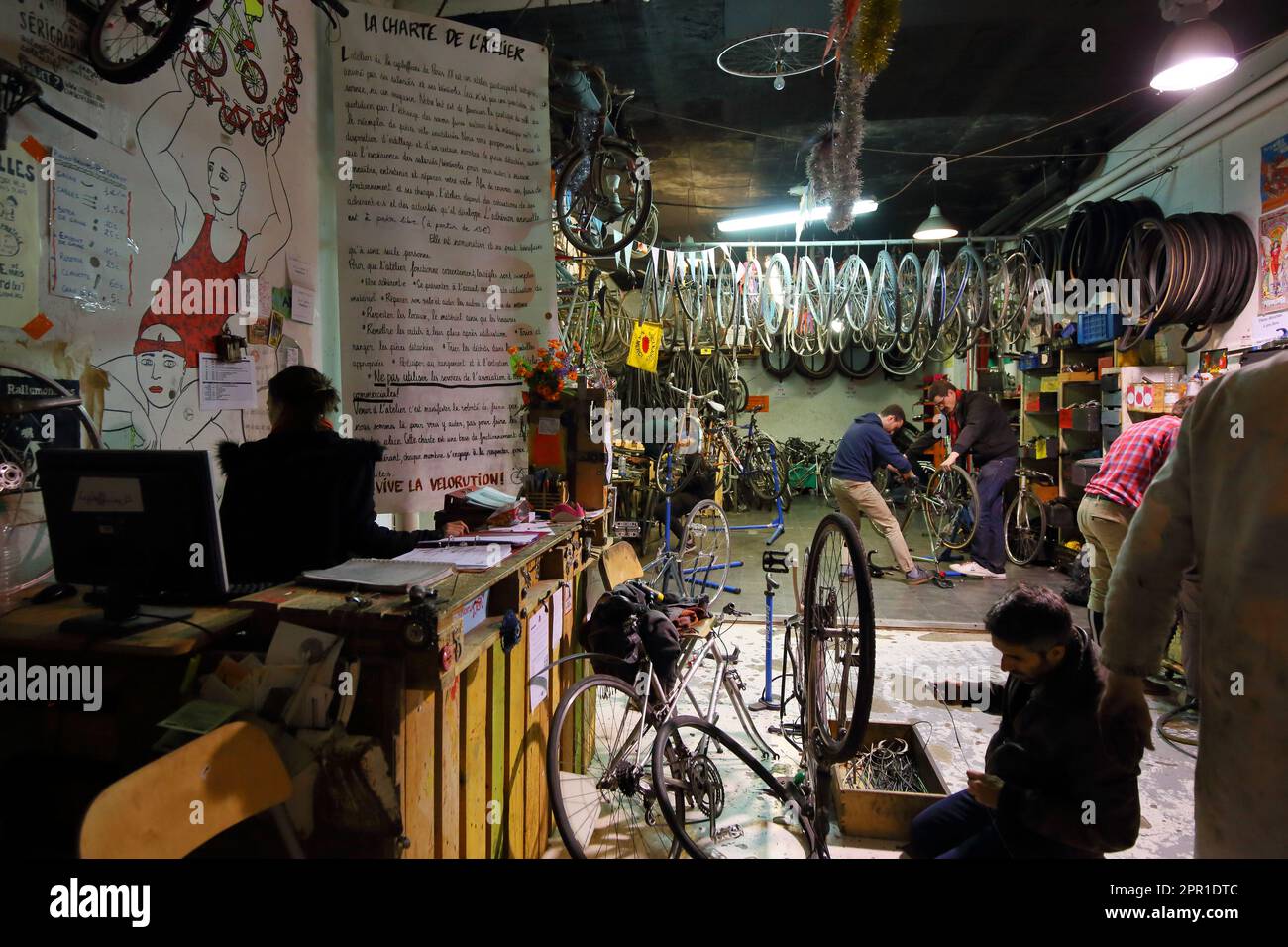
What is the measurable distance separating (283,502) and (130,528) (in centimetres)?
58

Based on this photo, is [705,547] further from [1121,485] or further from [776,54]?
[776,54]

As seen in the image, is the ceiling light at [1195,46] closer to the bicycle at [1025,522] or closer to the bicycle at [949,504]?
the bicycle at [949,504]

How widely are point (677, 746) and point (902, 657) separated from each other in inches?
91.8

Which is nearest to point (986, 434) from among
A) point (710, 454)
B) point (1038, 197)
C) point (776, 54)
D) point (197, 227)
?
point (1038, 197)

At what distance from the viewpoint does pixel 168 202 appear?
2.17 metres

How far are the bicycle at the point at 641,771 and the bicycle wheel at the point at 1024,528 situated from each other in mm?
5144

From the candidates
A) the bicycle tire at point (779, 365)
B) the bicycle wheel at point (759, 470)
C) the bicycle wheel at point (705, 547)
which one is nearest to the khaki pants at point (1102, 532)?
the bicycle wheel at point (705, 547)

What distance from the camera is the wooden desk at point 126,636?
1309mm

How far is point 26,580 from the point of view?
5.71 feet

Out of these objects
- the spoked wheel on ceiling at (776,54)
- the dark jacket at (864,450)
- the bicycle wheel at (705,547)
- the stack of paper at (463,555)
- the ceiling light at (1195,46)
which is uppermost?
the spoked wheel on ceiling at (776,54)

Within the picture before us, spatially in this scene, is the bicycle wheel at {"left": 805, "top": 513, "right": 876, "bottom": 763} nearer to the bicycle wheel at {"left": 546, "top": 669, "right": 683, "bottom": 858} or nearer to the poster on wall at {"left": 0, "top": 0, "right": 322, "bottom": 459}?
the bicycle wheel at {"left": 546, "top": 669, "right": 683, "bottom": 858}
